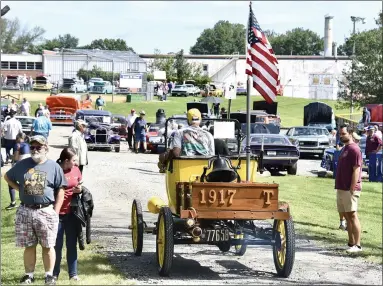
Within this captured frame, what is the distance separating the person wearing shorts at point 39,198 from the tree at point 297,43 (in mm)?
112126

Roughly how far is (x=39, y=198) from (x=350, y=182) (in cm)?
555

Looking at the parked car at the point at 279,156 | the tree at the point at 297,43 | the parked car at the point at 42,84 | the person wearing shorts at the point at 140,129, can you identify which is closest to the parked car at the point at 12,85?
the parked car at the point at 42,84

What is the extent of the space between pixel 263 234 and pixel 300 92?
8150cm

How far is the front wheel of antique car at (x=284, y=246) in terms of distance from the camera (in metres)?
10.5

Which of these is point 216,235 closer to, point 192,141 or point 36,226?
point 192,141

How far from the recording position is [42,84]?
243ft

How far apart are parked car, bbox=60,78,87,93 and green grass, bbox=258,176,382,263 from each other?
45105 mm

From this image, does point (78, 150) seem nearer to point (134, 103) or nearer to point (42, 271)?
point (42, 271)

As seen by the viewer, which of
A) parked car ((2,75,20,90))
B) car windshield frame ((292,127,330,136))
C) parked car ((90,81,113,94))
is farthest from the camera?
parked car ((2,75,20,90))

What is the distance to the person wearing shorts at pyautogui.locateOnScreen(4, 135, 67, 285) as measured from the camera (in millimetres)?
9281

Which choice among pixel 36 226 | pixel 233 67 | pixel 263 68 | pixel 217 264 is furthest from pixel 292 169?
pixel 233 67

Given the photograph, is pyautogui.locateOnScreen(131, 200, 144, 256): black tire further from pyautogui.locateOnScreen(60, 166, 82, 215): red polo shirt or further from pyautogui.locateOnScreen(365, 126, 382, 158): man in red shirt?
pyautogui.locateOnScreen(365, 126, 382, 158): man in red shirt

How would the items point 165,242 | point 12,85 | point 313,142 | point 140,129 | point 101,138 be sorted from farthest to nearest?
point 12,85 → point 313,142 → point 101,138 → point 140,129 → point 165,242

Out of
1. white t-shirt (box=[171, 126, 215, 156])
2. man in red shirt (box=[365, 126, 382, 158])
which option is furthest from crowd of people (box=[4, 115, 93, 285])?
man in red shirt (box=[365, 126, 382, 158])
